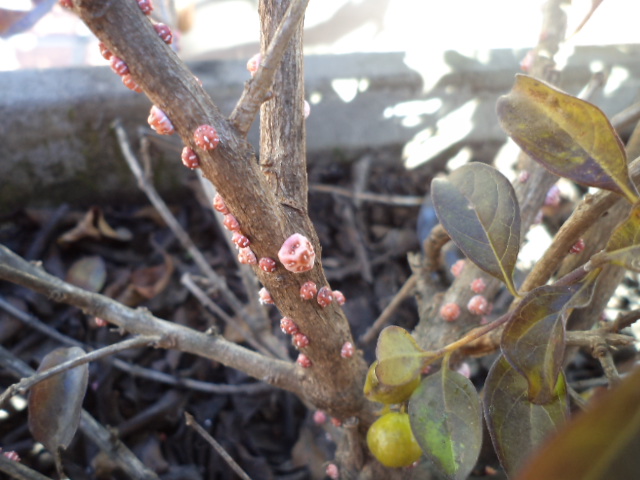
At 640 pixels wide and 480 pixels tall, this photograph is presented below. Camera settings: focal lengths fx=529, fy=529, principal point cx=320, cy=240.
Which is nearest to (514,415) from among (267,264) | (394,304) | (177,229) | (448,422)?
(448,422)

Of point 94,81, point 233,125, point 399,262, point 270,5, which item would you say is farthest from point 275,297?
point 94,81

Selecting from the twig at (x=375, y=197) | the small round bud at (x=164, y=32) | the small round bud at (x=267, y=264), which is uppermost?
the small round bud at (x=164, y=32)

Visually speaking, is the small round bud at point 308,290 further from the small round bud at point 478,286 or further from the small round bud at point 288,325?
the small round bud at point 478,286

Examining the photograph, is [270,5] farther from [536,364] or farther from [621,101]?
[621,101]

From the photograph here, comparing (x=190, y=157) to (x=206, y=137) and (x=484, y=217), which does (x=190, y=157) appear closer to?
(x=206, y=137)

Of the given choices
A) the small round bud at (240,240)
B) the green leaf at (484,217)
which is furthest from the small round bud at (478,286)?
the small round bud at (240,240)
